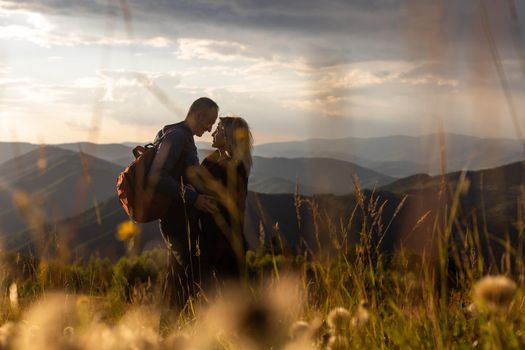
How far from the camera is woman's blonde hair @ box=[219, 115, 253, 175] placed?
4340 mm

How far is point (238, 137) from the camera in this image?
441 centimetres

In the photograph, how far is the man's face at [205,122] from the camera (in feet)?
15.4

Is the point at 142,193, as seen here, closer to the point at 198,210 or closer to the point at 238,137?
the point at 198,210

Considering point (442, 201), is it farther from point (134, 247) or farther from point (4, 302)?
point (4, 302)

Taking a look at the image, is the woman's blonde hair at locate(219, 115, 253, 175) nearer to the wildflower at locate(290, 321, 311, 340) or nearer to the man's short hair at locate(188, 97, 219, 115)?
the man's short hair at locate(188, 97, 219, 115)

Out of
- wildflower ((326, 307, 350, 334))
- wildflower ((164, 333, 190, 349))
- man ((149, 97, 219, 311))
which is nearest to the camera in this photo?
wildflower ((164, 333, 190, 349))

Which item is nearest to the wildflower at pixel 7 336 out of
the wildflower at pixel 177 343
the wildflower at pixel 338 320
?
the wildflower at pixel 177 343

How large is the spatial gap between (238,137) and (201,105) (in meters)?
0.51

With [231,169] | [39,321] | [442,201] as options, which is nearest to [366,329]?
[442,201]

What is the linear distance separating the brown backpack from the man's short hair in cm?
47

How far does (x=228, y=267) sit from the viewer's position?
14.8 feet

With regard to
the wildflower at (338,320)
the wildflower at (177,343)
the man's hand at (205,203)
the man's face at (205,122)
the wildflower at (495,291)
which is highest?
the man's face at (205,122)

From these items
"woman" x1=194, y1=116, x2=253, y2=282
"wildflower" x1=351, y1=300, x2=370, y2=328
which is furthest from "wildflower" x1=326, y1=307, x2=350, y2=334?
"woman" x1=194, y1=116, x2=253, y2=282

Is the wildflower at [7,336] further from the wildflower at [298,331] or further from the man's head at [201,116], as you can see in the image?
the man's head at [201,116]
